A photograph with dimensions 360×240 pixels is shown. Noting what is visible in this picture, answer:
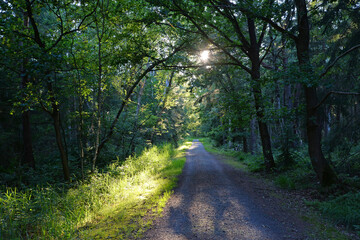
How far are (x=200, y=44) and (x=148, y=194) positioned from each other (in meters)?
6.84

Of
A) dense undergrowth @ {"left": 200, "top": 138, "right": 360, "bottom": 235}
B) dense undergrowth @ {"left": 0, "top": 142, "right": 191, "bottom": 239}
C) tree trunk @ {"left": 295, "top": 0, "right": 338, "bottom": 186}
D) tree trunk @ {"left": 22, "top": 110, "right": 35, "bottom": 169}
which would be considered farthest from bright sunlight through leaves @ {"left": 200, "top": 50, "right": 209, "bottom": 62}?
tree trunk @ {"left": 22, "top": 110, "right": 35, "bottom": 169}

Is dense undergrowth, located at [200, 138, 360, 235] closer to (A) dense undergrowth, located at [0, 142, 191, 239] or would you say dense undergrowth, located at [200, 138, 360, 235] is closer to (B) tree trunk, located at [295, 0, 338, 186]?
(B) tree trunk, located at [295, 0, 338, 186]

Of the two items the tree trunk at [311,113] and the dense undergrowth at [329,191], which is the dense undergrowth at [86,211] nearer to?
the dense undergrowth at [329,191]

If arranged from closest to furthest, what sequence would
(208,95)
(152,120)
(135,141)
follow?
(135,141), (152,120), (208,95)

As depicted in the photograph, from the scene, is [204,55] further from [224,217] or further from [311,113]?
[224,217]

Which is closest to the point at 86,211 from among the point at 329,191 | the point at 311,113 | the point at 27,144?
the point at 329,191

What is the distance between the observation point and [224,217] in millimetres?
4086

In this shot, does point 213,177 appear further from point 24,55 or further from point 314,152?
point 24,55

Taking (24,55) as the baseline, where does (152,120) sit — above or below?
below

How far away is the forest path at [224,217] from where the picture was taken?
3.45 m

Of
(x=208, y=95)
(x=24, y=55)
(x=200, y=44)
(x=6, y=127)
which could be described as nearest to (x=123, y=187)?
(x=24, y=55)

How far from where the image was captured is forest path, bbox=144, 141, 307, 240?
345 centimetres

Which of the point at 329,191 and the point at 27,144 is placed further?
the point at 27,144

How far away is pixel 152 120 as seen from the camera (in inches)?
529
